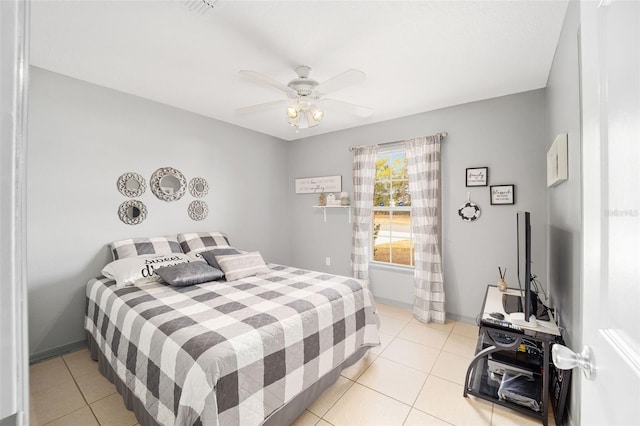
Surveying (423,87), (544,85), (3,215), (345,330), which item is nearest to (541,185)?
(544,85)

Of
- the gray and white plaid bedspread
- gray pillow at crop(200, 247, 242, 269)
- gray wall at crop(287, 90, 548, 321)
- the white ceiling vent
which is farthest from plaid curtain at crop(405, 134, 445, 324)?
the white ceiling vent

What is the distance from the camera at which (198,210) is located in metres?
3.56

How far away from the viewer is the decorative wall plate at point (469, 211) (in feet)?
10.3

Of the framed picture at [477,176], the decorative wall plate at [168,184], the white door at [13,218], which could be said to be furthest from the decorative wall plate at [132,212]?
the framed picture at [477,176]

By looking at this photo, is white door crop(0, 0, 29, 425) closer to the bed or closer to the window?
the bed

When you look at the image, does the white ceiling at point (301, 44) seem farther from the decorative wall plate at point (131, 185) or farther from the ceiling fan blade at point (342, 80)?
the decorative wall plate at point (131, 185)

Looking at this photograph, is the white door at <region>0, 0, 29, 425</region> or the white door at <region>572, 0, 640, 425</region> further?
the white door at <region>572, 0, 640, 425</region>

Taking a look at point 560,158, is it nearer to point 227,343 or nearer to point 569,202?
point 569,202

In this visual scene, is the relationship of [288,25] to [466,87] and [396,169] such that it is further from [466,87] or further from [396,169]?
[396,169]

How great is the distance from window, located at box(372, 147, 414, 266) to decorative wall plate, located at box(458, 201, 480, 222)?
0.66 m

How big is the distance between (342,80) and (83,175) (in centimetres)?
259

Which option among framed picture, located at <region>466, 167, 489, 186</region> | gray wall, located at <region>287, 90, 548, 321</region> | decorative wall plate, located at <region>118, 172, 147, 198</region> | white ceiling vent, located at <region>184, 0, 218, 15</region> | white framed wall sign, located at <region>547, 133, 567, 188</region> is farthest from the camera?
framed picture, located at <region>466, 167, 489, 186</region>

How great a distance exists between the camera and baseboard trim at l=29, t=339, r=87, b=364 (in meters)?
2.45

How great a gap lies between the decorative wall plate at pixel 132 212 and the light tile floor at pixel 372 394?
129cm
